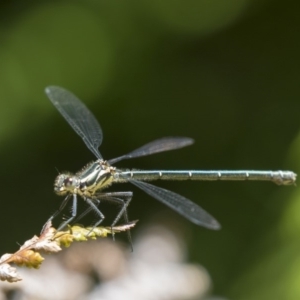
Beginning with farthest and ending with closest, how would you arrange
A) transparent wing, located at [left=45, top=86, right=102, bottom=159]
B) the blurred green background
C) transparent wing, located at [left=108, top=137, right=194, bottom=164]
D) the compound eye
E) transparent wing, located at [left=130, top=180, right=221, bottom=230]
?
the blurred green background < transparent wing, located at [left=108, top=137, right=194, bottom=164] < transparent wing, located at [left=45, top=86, right=102, bottom=159] < transparent wing, located at [left=130, top=180, right=221, bottom=230] < the compound eye

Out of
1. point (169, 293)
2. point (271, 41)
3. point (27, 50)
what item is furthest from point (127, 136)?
point (169, 293)

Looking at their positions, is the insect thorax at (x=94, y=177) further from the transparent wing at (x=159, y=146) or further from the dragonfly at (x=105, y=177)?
the transparent wing at (x=159, y=146)

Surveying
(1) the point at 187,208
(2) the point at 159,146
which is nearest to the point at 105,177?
(1) the point at 187,208

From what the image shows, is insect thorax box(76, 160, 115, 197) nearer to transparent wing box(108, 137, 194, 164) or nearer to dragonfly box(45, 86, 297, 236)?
dragonfly box(45, 86, 297, 236)

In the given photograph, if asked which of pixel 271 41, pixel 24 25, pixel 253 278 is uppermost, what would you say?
pixel 24 25

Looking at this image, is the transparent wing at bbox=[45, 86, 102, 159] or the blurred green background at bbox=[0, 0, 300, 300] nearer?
the transparent wing at bbox=[45, 86, 102, 159]

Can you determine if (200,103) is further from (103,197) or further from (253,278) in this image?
(103,197)

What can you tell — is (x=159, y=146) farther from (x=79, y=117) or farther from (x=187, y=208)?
(x=187, y=208)

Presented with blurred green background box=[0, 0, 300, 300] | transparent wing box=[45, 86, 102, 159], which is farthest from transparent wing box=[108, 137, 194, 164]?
blurred green background box=[0, 0, 300, 300]

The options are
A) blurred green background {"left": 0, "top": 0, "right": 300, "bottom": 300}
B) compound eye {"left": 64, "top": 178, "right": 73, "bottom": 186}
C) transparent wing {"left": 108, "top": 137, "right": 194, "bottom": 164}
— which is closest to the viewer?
compound eye {"left": 64, "top": 178, "right": 73, "bottom": 186}
